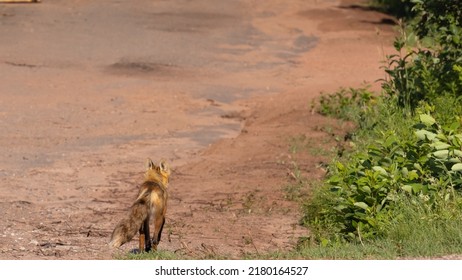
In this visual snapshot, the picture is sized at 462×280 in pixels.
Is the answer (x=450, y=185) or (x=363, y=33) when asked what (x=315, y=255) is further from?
(x=363, y=33)

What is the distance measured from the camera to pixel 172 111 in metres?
16.1

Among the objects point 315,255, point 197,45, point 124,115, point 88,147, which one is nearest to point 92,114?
point 124,115

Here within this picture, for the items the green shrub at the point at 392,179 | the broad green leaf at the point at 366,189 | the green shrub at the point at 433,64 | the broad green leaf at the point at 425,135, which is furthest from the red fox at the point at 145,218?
the green shrub at the point at 433,64

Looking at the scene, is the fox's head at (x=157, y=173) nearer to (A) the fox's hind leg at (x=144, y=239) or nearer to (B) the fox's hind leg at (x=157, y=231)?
(B) the fox's hind leg at (x=157, y=231)

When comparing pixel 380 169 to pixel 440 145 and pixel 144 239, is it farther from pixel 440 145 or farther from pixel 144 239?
pixel 144 239

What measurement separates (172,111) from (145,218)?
26.8 ft

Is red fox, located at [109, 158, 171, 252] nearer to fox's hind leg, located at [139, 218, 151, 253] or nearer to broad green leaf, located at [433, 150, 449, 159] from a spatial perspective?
fox's hind leg, located at [139, 218, 151, 253]

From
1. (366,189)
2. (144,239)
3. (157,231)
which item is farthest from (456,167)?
(144,239)

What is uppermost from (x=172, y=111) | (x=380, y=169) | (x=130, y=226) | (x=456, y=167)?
(x=456, y=167)

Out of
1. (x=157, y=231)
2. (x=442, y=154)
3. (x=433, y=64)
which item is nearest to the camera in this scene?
(x=157, y=231)

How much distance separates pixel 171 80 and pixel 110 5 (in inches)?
336

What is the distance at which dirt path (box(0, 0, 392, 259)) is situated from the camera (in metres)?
9.68

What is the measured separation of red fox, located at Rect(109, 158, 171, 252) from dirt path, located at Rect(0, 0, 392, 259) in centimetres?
26

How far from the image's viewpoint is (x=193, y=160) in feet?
42.5
